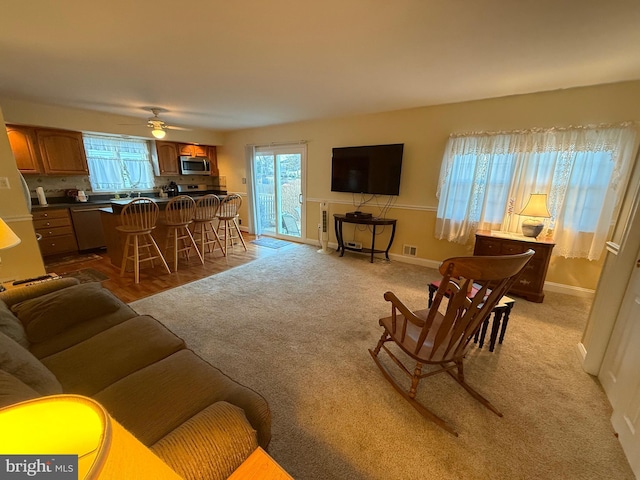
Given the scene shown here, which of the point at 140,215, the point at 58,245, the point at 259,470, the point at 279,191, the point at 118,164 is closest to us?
the point at 259,470

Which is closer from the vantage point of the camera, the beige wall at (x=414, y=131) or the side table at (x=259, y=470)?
the side table at (x=259, y=470)

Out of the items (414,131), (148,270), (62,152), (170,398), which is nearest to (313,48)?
(414,131)

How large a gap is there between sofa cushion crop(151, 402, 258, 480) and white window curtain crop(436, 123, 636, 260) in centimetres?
359

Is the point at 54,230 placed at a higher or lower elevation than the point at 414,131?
lower

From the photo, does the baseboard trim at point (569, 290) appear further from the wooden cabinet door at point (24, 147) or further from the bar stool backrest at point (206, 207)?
the wooden cabinet door at point (24, 147)

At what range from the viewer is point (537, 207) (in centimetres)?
291

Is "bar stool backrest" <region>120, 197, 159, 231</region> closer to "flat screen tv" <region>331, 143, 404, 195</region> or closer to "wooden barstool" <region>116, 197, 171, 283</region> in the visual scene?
"wooden barstool" <region>116, 197, 171, 283</region>

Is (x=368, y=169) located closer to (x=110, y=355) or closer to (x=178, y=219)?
(x=178, y=219)

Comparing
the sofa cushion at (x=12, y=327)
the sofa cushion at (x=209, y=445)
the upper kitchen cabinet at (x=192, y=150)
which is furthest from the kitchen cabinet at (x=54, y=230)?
the sofa cushion at (x=209, y=445)

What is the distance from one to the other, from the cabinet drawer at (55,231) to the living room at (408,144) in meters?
1.54

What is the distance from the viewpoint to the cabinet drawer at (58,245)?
13.2ft

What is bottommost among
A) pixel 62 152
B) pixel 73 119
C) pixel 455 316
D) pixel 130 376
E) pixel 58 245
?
pixel 58 245

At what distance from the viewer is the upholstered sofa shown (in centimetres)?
82

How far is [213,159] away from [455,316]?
645cm
